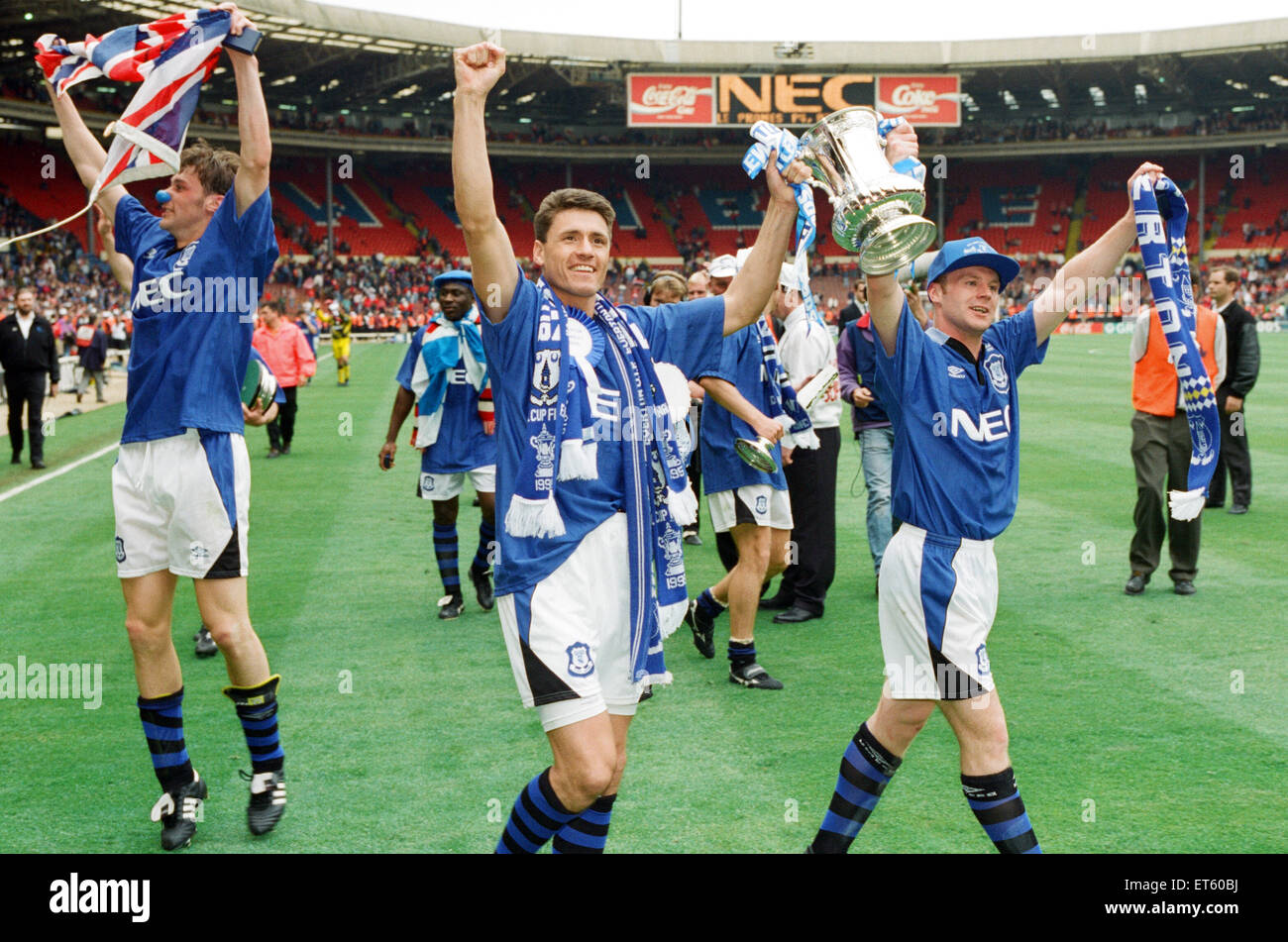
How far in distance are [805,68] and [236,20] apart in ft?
174

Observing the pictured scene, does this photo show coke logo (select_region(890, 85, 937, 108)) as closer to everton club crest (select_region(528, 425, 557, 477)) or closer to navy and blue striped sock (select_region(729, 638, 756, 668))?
navy and blue striped sock (select_region(729, 638, 756, 668))

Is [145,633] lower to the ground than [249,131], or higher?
lower

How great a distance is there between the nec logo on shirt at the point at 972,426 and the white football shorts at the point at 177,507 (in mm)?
2444

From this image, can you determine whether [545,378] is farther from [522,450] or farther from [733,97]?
[733,97]

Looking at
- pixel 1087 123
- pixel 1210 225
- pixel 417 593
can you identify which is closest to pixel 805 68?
pixel 1087 123

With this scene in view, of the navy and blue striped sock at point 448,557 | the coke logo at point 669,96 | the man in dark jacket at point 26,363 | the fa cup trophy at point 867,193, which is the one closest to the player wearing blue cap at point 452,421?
the navy and blue striped sock at point 448,557

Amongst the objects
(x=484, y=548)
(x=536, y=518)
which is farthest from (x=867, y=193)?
(x=484, y=548)

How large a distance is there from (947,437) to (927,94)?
53715 mm

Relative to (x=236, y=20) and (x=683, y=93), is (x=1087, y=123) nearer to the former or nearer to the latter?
(x=683, y=93)

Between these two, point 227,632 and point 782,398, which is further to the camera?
point 782,398

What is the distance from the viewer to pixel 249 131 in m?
4.20

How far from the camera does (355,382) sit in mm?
29078

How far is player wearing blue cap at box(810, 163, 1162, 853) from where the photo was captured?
12.2 feet

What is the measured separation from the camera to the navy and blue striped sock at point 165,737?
4.49 meters
